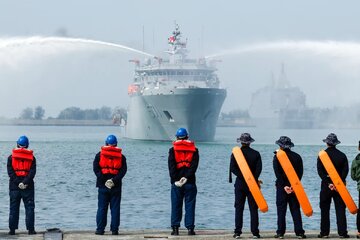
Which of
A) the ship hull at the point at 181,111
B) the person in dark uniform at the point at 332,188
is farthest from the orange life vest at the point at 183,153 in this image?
the ship hull at the point at 181,111

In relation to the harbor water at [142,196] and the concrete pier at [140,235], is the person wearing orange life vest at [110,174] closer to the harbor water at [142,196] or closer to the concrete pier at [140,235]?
the concrete pier at [140,235]

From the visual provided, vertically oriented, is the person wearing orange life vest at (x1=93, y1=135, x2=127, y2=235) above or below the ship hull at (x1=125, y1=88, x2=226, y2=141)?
below

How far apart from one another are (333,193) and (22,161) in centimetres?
596

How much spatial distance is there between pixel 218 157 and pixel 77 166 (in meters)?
15.1

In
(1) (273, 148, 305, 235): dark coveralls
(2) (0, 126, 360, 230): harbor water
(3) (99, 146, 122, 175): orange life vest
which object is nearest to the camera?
(1) (273, 148, 305, 235): dark coveralls

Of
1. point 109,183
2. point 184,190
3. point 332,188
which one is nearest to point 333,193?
point 332,188

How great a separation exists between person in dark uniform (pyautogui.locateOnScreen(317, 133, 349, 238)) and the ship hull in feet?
206

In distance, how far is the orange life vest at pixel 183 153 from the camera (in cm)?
1595

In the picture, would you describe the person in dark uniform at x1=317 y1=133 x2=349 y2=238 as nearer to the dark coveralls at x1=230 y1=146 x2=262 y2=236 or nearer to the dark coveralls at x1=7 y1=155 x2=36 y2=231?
the dark coveralls at x1=230 y1=146 x2=262 y2=236

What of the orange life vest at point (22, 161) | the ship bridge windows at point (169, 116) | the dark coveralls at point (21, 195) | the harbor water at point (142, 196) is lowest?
the harbor water at point (142, 196)

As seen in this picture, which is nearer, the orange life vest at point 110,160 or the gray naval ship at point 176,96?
the orange life vest at point 110,160

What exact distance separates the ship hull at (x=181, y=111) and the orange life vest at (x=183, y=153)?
62.6 m

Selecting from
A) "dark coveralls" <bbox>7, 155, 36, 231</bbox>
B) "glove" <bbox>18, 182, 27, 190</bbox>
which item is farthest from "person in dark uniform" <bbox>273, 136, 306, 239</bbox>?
"glove" <bbox>18, 182, 27, 190</bbox>

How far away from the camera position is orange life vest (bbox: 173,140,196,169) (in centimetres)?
1595
